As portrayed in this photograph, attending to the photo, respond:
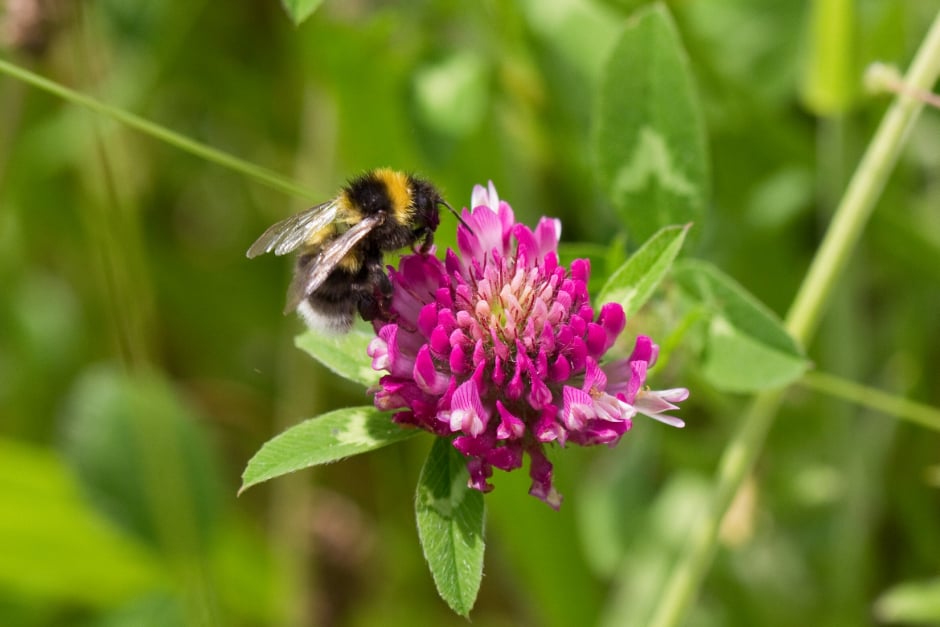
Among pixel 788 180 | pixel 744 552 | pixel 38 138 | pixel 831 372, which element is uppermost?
pixel 38 138

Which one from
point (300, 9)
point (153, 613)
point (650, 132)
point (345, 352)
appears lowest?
point (153, 613)

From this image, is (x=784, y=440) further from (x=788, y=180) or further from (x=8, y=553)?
(x=8, y=553)

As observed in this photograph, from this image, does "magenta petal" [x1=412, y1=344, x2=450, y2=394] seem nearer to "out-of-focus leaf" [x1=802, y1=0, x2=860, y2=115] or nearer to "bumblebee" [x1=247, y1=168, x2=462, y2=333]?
"bumblebee" [x1=247, y1=168, x2=462, y2=333]

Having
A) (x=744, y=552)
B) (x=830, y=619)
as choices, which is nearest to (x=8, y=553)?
(x=744, y=552)

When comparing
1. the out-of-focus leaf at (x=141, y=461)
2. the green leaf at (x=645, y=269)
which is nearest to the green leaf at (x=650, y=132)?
the green leaf at (x=645, y=269)

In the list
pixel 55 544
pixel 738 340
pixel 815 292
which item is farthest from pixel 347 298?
pixel 55 544

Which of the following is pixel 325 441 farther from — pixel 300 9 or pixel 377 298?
pixel 300 9
